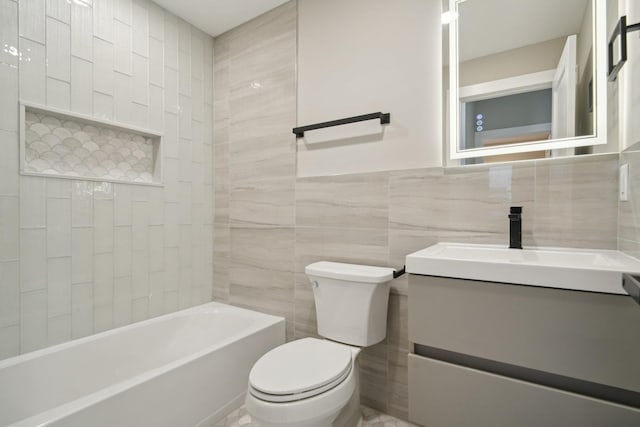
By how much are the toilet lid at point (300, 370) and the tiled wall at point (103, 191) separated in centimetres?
115

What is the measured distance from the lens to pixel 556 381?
899mm

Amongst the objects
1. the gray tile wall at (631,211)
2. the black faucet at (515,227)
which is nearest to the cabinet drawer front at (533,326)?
the gray tile wall at (631,211)

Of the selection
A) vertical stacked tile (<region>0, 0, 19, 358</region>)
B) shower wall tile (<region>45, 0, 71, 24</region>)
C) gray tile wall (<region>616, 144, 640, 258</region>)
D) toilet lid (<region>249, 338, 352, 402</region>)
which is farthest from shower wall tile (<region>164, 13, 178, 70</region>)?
gray tile wall (<region>616, 144, 640, 258</region>)

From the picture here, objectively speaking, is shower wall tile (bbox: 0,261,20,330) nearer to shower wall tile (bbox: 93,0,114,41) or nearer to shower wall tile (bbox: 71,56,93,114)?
shower wall tile (bbox: 71,56,93,114)

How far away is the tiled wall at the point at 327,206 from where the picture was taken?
1.30m

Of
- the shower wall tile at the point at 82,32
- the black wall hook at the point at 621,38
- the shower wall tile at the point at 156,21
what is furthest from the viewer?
the shower wall tile at the point at 156,21

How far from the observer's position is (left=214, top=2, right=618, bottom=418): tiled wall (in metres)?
1.30

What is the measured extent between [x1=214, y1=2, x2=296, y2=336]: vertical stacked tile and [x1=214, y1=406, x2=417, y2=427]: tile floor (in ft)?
1.81

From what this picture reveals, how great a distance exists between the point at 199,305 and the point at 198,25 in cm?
207

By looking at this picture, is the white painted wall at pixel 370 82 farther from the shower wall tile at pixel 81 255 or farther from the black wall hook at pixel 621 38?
the shower wall tile at pixel 81 255

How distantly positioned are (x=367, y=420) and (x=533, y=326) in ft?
3.66

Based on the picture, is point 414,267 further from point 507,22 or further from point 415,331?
point 507,22

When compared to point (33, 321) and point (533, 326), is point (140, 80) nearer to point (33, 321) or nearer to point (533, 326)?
point (33, 321)

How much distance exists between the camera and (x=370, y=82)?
1759 millimetres
